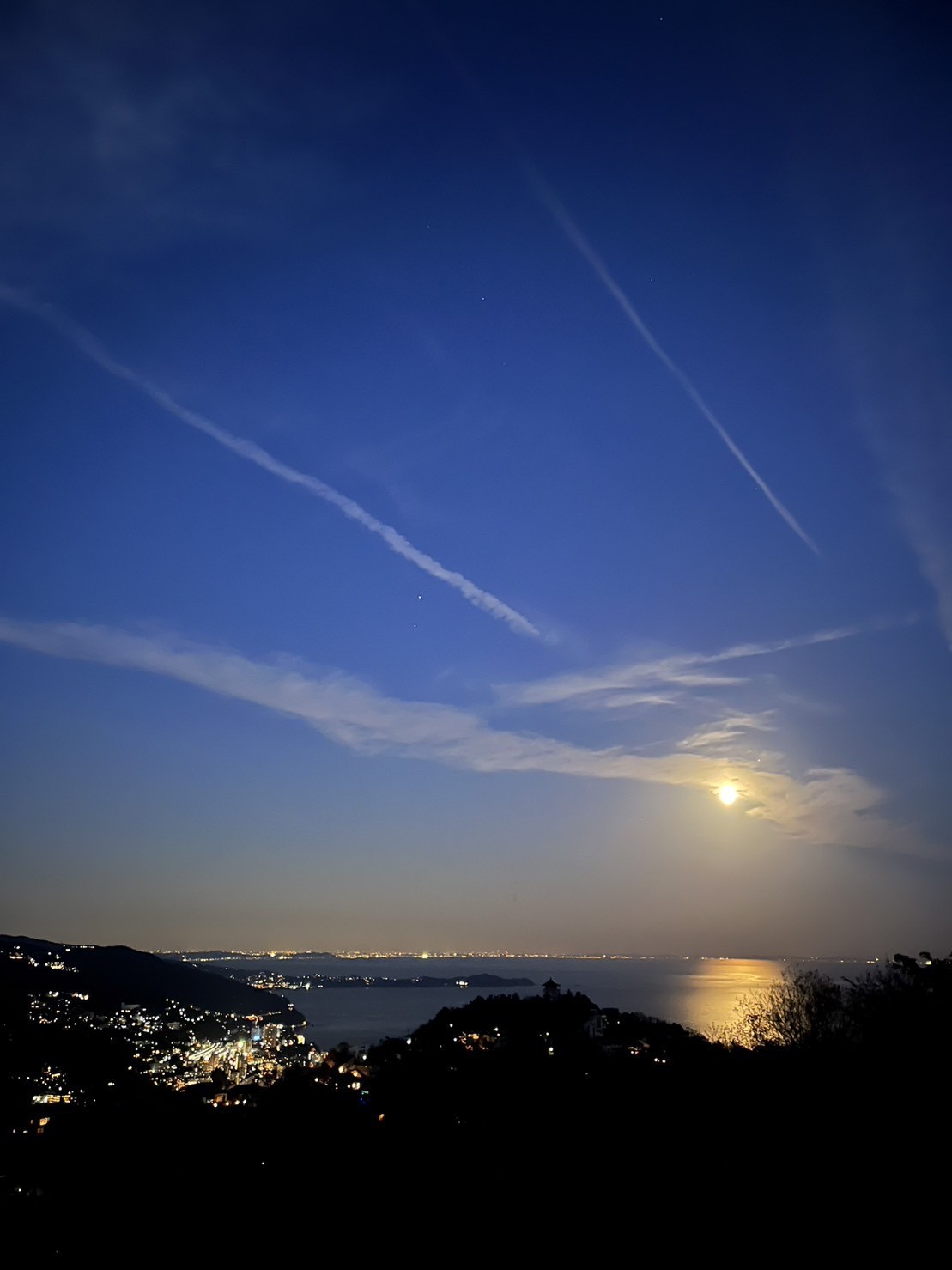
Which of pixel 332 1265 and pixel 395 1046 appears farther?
pixel 395 1046

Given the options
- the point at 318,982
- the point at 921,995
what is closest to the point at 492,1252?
the point at 921,995

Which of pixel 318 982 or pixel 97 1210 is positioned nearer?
pixel 97 1210

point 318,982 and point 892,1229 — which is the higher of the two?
point 892,1229

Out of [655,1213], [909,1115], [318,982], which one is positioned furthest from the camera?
[318,982]

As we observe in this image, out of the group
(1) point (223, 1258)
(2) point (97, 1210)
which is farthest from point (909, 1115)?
(2) point (97, 1210)

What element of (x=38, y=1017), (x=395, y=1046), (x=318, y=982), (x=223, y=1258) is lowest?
(x=318, y=982)

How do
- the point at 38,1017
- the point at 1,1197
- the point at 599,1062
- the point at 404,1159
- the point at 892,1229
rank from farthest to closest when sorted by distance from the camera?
the point at 38,1017, the point at 599,1062, the point at 404,1159, the point at 1,1197, the point at 892,1229

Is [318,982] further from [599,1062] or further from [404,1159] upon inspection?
[404,1159]

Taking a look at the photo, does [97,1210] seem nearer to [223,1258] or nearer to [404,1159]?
[223,1258]

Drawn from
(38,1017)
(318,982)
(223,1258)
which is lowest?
(318,982)
